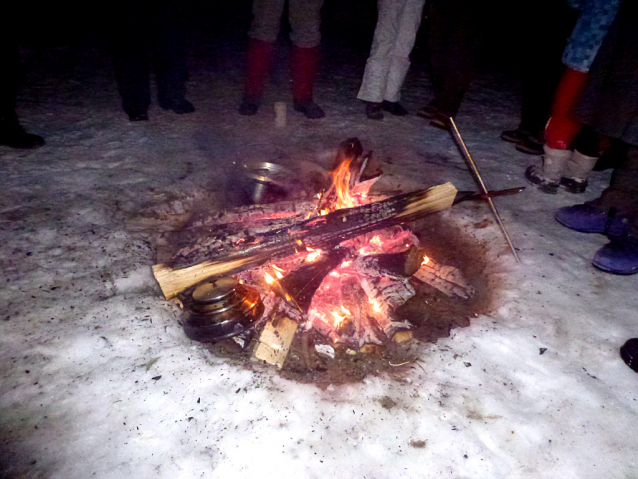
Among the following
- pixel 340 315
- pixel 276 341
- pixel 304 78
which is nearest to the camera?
pixel 276 341

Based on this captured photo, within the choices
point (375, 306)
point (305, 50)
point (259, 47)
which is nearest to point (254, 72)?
point (259, 47)

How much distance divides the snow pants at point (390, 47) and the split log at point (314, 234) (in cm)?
264

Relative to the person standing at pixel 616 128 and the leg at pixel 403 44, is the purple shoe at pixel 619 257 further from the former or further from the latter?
the leg at pixel 403 44

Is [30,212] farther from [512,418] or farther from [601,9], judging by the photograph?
[601,9]

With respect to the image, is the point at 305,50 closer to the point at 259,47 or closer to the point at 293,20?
the point at 293,20

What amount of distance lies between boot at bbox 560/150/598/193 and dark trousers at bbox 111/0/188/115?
14.8 feet

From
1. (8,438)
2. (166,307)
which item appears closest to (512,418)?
(166,307)

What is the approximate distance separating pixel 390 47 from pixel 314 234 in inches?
132

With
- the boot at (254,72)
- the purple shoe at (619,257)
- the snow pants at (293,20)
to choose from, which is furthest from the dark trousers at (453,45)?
the purple shoe at (619,257)

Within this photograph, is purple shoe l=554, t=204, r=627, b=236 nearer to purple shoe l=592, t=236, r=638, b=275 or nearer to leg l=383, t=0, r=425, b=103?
purple shoe l=592, t=236, r=638, b=275

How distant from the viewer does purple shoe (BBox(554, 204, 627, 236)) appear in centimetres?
296

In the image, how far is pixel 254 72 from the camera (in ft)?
15.9

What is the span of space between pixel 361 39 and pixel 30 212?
8.25 m

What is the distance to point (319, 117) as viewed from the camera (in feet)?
16.4
